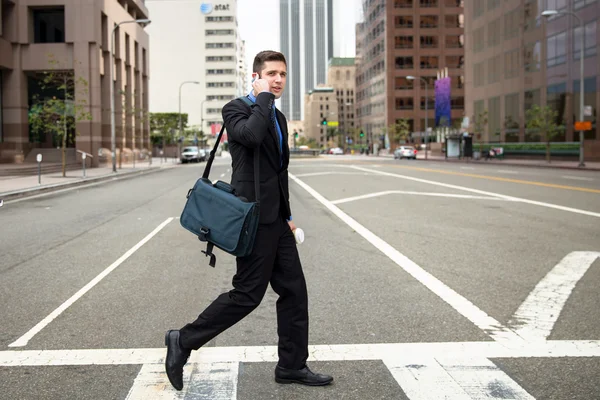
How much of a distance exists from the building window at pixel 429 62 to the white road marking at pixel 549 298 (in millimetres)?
116029

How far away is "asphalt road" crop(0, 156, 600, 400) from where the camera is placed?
398 centimetres

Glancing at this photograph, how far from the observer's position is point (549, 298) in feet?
20.5

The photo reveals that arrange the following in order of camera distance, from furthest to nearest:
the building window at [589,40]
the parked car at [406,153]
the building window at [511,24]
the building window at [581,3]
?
1. the parked car at [406,153]
2. the building window at [511,24]
3. the building window at [581,3]
4. the building window at [589,40]

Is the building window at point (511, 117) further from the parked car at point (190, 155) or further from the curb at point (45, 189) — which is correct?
the curb at point (45, 189)

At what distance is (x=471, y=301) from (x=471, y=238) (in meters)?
4.22

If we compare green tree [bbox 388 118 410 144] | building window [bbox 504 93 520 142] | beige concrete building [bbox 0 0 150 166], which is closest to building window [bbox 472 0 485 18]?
building window [bbox 504 93 520 142]

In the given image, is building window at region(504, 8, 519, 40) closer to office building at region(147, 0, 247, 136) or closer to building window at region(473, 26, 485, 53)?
building window at region(473, 26, 485, 53)

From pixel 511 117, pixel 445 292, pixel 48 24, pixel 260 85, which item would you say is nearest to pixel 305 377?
pixel 260 85

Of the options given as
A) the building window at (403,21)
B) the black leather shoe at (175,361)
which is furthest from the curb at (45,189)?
the building window at (403,21)

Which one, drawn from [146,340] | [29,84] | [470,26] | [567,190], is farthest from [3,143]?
[470,26]

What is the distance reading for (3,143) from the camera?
4297 centimetres

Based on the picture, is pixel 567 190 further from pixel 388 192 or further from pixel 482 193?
pixel 388 192

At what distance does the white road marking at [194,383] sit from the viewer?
372 cm

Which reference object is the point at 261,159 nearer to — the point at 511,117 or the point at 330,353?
the point at 330,353
